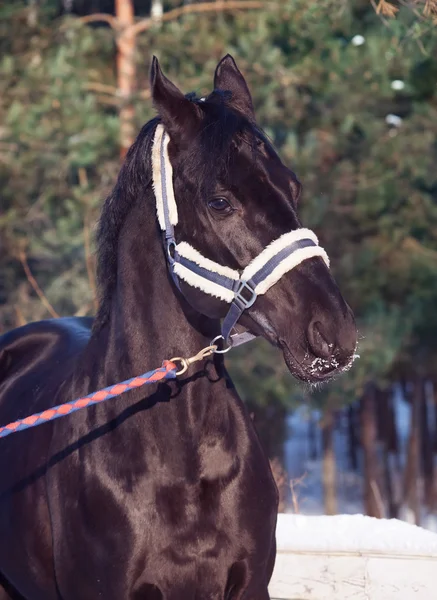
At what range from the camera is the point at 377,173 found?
16828mm

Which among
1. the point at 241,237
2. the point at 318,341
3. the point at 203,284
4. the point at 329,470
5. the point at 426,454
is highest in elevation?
the point at 241,237

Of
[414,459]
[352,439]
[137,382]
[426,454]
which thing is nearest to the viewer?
[137,382]

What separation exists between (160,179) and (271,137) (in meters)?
9.65

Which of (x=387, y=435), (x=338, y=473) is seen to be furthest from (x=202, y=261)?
(x=338, y=473)

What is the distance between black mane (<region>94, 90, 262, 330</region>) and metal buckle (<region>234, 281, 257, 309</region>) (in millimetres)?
326

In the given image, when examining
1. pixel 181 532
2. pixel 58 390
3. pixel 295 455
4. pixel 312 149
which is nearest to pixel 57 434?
pixel 58 390

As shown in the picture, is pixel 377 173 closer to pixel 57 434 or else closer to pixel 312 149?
pixel 312 149

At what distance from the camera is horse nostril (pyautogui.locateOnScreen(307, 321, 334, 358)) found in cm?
267

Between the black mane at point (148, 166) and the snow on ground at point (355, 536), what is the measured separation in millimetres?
1838

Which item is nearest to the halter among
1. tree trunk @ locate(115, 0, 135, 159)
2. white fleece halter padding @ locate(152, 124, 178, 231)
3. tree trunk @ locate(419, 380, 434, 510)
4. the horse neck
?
white fleece halter padding @ locate(152, 124, 178, 231)

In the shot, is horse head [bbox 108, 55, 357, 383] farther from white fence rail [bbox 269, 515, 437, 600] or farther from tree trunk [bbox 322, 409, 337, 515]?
tree trunk [bbox 322, 409, 337, 515]

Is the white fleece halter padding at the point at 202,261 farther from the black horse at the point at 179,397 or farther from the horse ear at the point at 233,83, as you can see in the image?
the horse ear at the point at 233,83

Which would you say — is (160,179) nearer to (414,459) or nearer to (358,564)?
(358,564)

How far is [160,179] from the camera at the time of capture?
10.3ft
